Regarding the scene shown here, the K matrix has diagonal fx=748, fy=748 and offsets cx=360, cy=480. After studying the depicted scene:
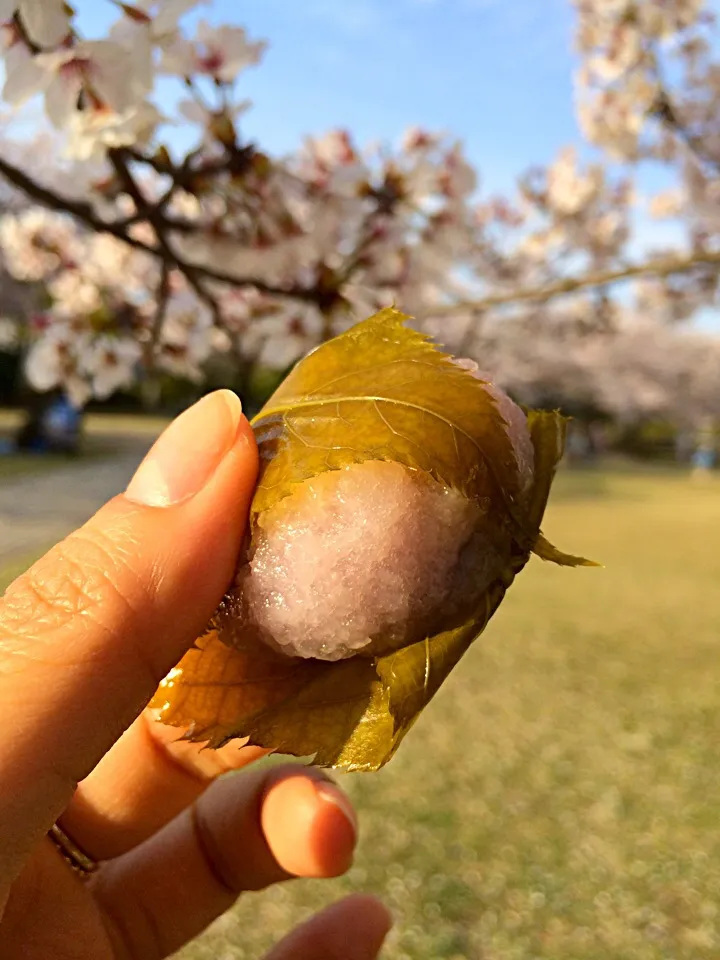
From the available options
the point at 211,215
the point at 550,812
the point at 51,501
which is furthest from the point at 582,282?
the point at 51,501

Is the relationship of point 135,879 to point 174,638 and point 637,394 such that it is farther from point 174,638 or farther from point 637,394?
point 637,394

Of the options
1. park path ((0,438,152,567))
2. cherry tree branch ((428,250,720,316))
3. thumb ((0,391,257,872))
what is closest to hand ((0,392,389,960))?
thumb ((0,391,257,872))

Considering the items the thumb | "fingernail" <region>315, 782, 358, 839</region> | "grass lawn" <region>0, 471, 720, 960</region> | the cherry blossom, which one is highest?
the cherry blossom

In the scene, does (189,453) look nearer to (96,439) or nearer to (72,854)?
(72,854)

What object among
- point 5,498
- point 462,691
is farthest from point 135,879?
point 5,498

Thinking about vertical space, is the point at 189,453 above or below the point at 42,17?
below

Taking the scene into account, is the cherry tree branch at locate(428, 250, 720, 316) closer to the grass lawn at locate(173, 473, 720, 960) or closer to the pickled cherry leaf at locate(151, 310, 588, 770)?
the pickled cherry leaf at locate(151, 310, 588, 770)
